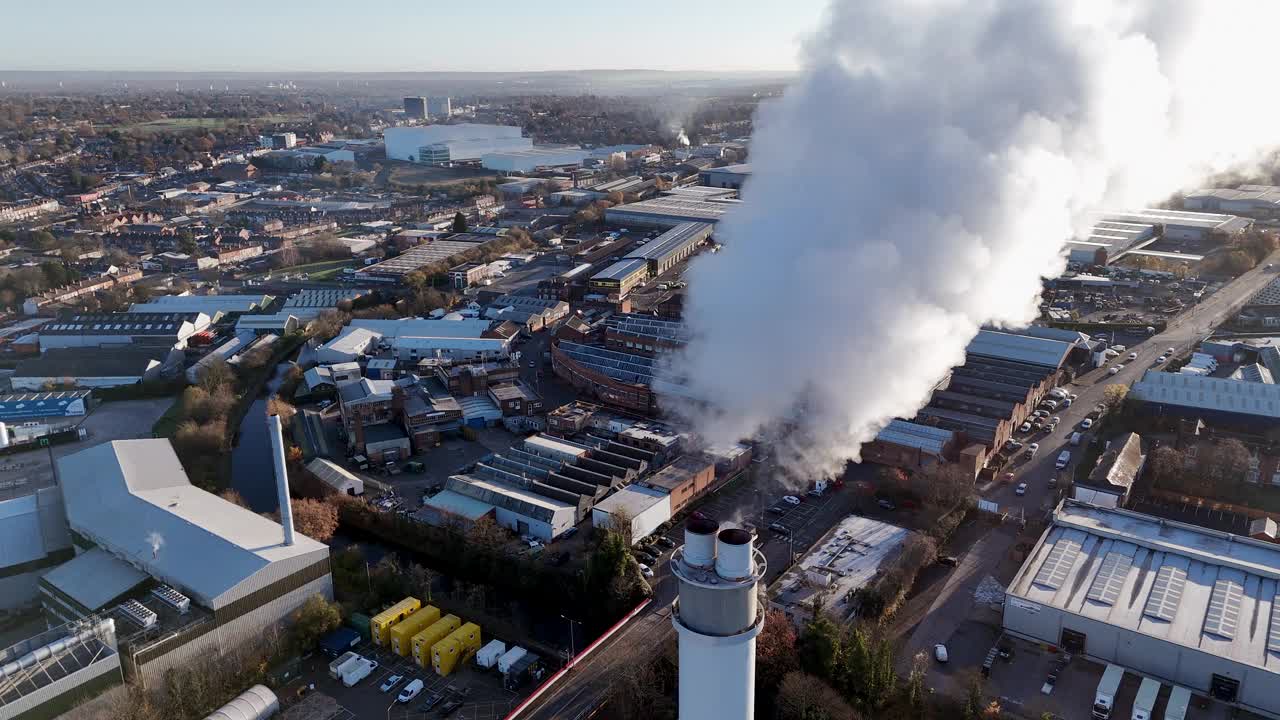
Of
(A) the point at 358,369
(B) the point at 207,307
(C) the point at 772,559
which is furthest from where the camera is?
(B) the point at 207,307

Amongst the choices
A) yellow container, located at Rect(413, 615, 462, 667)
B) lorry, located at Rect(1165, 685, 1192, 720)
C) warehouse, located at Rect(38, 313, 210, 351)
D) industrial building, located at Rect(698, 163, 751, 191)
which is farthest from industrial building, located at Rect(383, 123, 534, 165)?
lorry, located at Rect(1165, 685, 1192, 720)

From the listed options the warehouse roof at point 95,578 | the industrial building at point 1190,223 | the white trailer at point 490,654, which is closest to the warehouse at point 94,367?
the warehouse roof at point 95,578

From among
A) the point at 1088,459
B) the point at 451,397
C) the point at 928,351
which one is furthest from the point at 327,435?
the point at 1088,459

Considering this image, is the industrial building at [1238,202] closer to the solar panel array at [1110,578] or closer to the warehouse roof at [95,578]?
the solar panel array at [1110,578]

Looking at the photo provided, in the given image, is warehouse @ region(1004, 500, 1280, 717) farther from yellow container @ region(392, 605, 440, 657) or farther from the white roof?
the white roof

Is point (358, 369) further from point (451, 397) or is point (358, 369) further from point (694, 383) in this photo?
point (694, 383)

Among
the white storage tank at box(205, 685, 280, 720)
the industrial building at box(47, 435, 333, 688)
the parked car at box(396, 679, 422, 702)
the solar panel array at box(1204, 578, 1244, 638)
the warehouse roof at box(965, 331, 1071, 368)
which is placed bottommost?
the parked car at box(396, 679, 422, 702)

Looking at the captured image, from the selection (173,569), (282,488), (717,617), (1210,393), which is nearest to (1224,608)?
(717,617)
